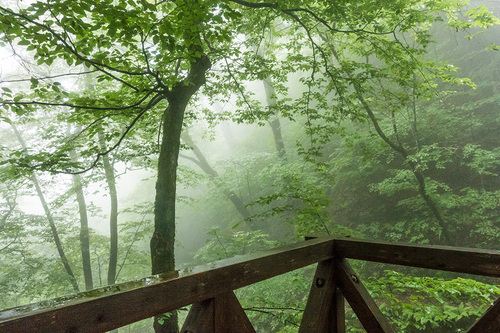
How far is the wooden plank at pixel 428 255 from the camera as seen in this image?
1.40 m

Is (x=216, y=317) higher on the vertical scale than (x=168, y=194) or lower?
lower

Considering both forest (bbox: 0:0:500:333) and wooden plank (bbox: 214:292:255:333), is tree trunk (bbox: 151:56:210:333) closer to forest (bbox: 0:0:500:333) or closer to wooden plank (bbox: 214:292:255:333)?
forest (bbox: 0:0:500:333)

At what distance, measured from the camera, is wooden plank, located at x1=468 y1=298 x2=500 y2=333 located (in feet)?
4.33

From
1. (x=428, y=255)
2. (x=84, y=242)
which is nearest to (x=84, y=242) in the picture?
(x=84, y=242)

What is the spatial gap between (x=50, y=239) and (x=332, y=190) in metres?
11.4

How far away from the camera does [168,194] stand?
13.3ft

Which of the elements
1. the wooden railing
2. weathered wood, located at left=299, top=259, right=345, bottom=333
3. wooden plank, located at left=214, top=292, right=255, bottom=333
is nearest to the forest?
weathered wood, located at left=299, top=259, right=345, bottom=333

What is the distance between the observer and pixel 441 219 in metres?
7.67

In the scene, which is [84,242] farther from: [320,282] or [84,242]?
[320,282]

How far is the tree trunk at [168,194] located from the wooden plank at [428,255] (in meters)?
2.74

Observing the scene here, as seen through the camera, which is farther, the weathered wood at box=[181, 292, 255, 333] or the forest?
the forest

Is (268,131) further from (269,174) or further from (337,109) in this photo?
(337,109)

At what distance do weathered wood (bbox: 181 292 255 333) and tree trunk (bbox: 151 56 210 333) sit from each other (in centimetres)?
268

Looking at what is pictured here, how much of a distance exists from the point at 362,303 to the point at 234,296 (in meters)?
0.90
